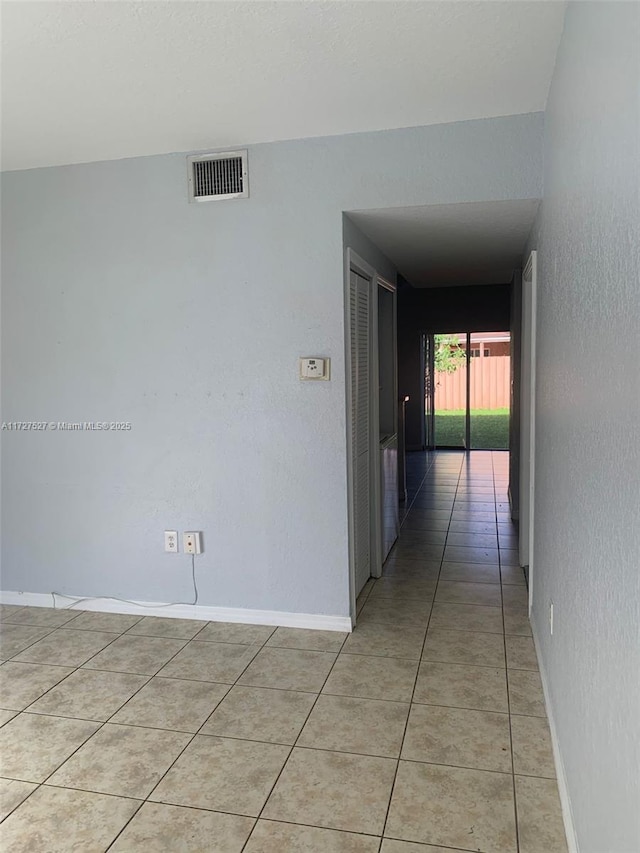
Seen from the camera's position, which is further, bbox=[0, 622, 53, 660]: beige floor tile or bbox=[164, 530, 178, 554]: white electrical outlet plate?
bbox=[164, 530, 178, 554]: white electrical outlet plate

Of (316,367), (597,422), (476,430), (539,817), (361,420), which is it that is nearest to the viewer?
(597,422)

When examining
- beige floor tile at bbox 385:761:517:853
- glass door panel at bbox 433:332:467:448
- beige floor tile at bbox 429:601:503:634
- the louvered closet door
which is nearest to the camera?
beige floor tile at bbox 385:761:517:853

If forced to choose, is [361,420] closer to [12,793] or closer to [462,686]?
[462,686]

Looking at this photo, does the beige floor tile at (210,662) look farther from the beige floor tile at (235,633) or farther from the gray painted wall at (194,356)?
the gray painted wall at (194,356)

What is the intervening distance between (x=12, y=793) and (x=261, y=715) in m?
0.89

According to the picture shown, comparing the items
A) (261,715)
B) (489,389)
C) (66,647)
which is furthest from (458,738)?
(489,389)

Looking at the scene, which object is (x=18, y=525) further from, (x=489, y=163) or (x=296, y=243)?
(x=489, y=163)

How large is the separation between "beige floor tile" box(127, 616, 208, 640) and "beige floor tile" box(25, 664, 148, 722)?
42 cm

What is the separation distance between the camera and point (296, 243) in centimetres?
310

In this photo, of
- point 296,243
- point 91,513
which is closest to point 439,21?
point 296,243

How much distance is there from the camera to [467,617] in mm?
3354

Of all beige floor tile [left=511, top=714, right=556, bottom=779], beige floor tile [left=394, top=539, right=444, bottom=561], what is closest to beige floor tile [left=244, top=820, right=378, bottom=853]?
beige floor tile [left=511, top=714, right=556, bottom=779]

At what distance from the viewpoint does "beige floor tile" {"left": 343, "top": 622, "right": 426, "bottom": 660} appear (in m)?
2.99

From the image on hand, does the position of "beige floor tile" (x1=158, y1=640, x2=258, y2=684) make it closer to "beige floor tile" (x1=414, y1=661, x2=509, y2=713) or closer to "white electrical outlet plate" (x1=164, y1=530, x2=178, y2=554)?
"white electrical outlet plate" (x1=164, y1=530, x2=178, y2=554)
